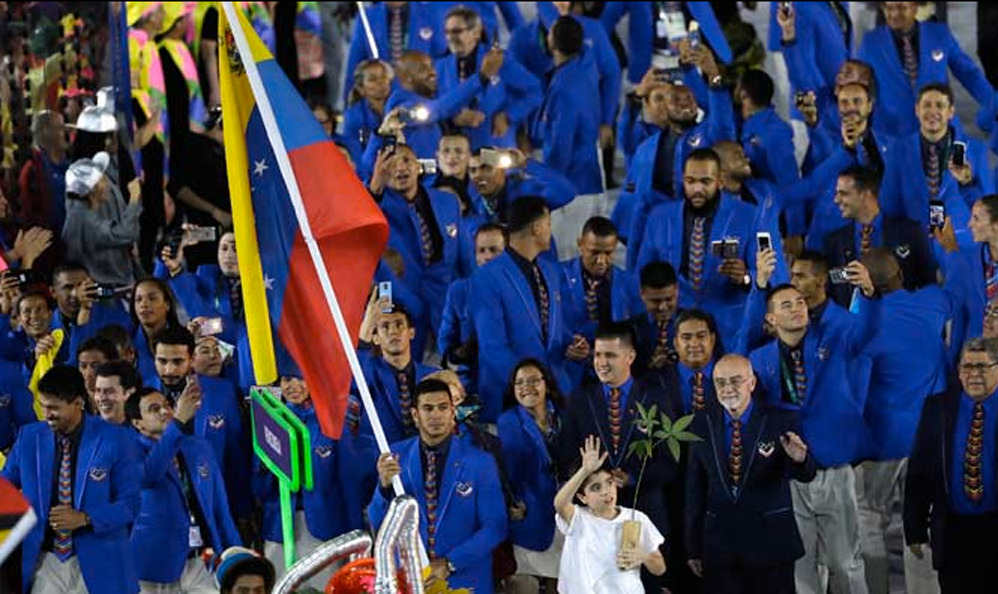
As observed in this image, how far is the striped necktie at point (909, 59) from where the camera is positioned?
17.7 m

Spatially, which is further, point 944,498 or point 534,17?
point 534,17

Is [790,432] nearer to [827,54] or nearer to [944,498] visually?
[944,498]

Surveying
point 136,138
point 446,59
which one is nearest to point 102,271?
point 136,138

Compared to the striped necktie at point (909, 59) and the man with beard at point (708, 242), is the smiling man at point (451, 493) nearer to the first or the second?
the man with beard at point (708, 242)

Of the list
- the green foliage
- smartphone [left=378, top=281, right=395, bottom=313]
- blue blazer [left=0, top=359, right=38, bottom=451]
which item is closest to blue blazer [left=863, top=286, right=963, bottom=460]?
the green foliage

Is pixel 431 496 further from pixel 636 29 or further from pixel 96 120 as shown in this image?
pixel 636 29

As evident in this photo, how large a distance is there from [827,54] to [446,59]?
2521mm

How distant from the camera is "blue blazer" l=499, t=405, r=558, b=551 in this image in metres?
13.5

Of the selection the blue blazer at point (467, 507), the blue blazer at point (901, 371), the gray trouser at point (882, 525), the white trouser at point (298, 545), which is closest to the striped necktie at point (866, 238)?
the blue blazer at point (901, 371)

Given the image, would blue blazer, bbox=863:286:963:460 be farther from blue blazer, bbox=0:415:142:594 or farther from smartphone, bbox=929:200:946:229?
blue blazer, bbox=0:415:142:594

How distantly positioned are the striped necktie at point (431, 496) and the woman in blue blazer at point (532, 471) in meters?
0.39

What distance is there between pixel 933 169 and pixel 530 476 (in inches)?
150

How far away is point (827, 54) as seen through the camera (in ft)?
59.5

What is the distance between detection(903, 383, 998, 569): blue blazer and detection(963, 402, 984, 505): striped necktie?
2.3 inches
